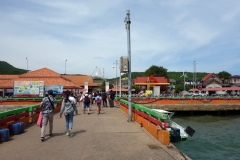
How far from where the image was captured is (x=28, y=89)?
97.6ft

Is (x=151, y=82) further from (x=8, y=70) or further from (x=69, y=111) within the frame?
(x=8, y=70)

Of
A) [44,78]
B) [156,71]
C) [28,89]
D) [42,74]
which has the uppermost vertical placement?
[156,71]

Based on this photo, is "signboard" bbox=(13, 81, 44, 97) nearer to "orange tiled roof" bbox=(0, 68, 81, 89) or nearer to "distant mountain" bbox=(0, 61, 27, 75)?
"orange tiled roof" bbox=(0, 68, 81, 89)

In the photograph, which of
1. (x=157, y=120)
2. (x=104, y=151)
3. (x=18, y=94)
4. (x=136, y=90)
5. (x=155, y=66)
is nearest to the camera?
(x=104, y=151)

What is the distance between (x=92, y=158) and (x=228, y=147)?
980 centimetres

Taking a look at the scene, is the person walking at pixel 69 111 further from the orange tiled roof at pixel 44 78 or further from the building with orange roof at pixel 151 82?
the building with orange roof at pixel 151 82

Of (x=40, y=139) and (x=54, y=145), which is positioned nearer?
(x=54, y=145)

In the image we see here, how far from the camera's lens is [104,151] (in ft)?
21.4

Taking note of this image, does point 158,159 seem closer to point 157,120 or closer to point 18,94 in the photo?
point 157,120

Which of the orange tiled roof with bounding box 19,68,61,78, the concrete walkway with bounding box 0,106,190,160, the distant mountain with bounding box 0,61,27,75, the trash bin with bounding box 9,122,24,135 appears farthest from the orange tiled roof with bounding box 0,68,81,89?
the distant mountain with bounding box 0,61,27,75

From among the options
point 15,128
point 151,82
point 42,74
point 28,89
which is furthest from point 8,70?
point 15,128

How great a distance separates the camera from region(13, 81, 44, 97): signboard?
29.6 m

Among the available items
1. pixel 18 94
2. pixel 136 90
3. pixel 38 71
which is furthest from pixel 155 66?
pixel 18 94

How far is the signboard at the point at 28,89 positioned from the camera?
29.6 meters
